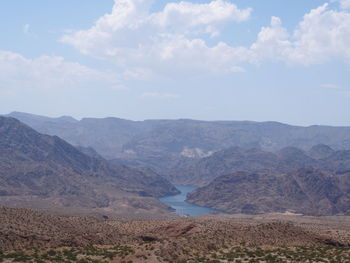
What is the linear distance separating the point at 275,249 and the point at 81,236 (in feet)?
74.0

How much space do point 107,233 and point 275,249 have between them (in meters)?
22.5

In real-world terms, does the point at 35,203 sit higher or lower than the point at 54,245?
lower

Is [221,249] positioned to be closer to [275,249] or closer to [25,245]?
[275,249]

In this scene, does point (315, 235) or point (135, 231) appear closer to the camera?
point (315, 235)

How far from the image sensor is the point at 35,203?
178 meters

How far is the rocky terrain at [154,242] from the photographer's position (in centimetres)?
4338

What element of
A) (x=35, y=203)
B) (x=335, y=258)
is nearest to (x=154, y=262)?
(x=335, y=258)

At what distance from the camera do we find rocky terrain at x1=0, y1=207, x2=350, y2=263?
43375 millimetres

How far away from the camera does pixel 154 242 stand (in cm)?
5131

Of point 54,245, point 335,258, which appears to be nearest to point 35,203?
point 54,245

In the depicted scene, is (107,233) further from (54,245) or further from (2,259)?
(2,259)

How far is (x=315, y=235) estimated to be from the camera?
59719 millimetres

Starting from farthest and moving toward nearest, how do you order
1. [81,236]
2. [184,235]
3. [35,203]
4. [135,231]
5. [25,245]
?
[35,203]
[135,231]
[184,235]
[81,236]
[25,245]

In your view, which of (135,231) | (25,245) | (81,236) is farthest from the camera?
(135,231)
